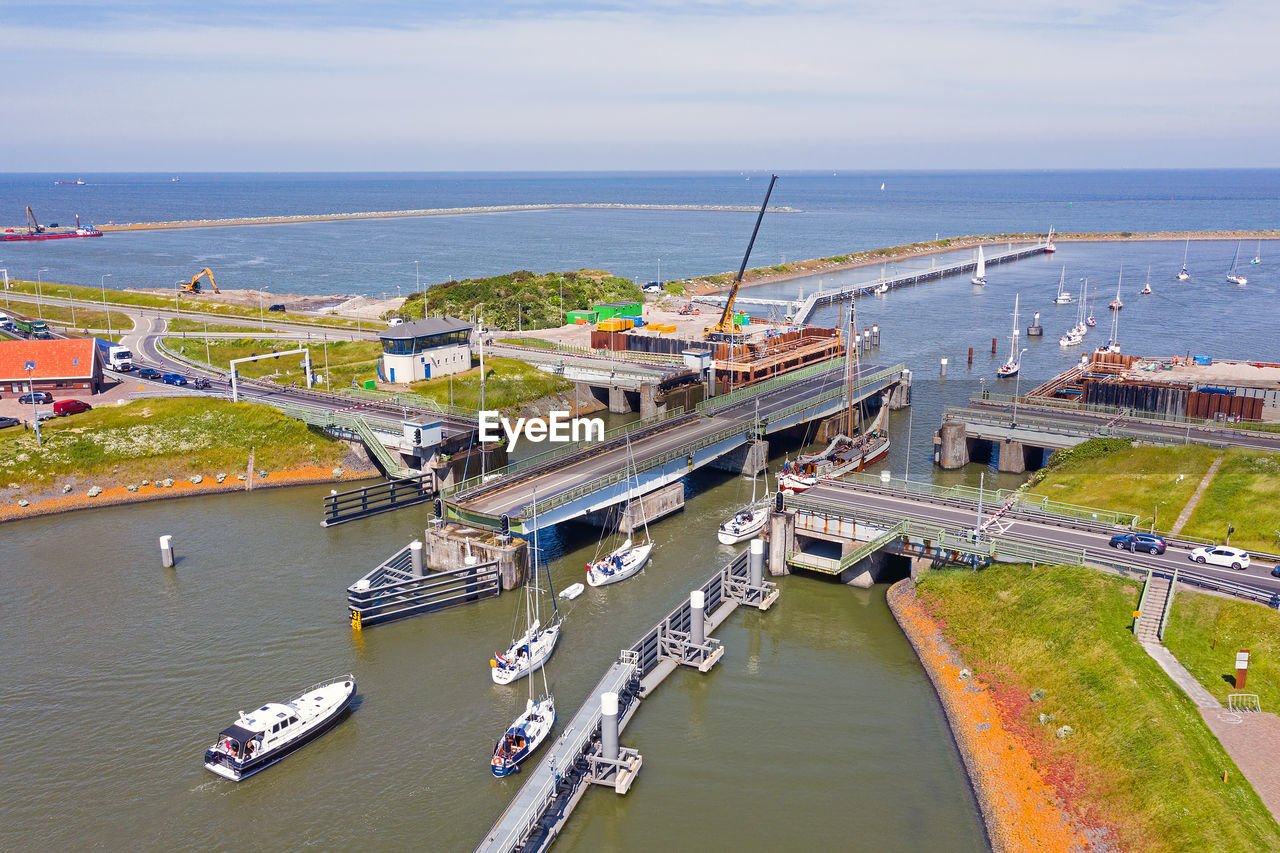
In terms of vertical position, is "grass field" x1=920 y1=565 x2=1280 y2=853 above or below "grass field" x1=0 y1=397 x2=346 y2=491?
below

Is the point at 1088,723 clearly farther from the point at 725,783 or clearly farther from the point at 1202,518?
the point at 1202,518

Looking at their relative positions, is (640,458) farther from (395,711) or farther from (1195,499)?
(1195,499)

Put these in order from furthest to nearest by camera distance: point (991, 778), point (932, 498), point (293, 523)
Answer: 1. point (293, 523)
2. point (932, 498)
3. point (991, 778)

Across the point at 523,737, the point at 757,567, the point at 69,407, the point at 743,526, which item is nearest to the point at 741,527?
the point at 743,526

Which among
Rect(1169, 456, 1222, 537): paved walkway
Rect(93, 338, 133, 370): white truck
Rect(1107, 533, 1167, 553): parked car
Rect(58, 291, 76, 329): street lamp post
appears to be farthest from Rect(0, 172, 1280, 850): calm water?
Rect(58, 291, 76, 329): street lamp post

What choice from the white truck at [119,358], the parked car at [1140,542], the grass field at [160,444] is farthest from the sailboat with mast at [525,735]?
the white truck at [119,358]

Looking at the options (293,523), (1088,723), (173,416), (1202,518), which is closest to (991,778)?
(1088,723)

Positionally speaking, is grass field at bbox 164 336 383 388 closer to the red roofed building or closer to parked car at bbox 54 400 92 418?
the red roofed building
